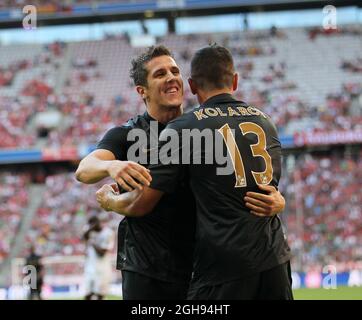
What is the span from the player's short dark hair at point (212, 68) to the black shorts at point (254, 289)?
1160 millimetres

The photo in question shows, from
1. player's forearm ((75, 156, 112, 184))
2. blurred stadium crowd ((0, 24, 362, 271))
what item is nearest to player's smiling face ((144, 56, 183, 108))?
player's forearm ((75, 156, 112, 184))

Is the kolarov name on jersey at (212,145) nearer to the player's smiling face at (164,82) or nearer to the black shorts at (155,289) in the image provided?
the player's smiling face at (164,82)

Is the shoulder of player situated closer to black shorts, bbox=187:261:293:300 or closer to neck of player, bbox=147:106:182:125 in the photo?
neck of player, bbox=147:106:182:125

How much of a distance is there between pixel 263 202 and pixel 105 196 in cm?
104

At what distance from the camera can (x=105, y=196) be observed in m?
4.41

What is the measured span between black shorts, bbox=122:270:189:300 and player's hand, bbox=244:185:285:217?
776 millimetres

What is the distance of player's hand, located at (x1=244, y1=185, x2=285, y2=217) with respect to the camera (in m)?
3.99

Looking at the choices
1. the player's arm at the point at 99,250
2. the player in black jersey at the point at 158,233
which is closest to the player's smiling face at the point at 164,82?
the player in black jersey at the point at 158,233

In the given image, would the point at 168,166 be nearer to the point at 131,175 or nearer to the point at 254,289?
the point at 131,175

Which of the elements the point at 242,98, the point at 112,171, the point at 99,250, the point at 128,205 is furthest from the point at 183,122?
the point at 242,98

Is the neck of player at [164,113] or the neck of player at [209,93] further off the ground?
the neck of player at [164,113]

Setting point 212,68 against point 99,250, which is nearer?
point 212,68

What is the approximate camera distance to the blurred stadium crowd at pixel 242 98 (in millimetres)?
23516

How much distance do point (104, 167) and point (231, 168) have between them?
79cm
